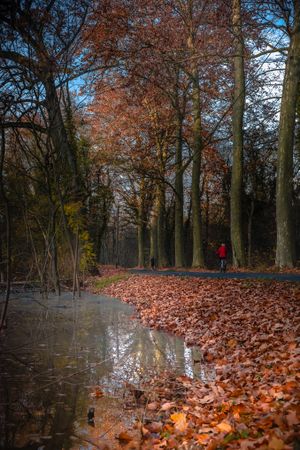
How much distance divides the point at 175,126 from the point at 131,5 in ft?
38.7

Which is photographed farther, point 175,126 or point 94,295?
point 175,126

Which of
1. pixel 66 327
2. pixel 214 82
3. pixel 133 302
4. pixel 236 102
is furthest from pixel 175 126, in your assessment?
pixel 66 327

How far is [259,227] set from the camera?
3338 centimetres

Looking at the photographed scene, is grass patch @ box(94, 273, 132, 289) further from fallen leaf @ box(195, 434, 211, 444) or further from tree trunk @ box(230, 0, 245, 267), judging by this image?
fallen leaf @ box(195, 434, 211, 444)

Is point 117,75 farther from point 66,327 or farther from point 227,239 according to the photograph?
point 227,239

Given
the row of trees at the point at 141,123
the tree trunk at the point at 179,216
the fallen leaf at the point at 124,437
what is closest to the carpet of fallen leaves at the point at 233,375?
the fallen leaf at the point at 124,437

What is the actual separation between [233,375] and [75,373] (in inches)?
96.1

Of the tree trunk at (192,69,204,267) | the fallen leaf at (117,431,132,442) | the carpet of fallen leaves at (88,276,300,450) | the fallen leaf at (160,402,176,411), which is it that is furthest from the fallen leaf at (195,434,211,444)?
the tree trunk at (192,69,204,267)

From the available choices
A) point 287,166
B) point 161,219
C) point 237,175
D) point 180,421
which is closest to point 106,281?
point 237,175

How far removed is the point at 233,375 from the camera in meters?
6.54

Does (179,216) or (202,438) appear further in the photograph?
(179,216)

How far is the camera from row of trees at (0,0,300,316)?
6430mm

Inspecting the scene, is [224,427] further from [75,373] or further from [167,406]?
[75,373]

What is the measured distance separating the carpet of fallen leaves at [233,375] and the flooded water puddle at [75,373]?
1.50 feet
